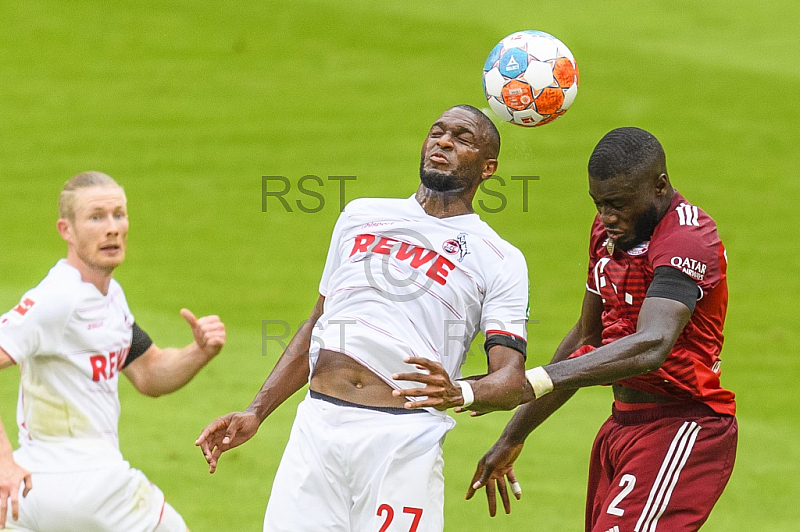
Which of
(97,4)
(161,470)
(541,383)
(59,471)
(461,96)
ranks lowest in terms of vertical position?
(161,470)

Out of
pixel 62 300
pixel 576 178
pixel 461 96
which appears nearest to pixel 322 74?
pixel 461 96

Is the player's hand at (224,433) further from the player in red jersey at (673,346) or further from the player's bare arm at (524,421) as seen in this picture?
the player in red jersey at (673,346)

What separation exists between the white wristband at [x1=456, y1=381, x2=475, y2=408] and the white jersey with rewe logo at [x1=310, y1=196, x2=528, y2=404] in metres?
0.52

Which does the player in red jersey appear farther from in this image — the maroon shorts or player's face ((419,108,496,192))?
player's face ((419,108,496,192))

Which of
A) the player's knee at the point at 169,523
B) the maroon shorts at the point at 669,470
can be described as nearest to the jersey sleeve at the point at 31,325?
the player's knee at the point at 169,523

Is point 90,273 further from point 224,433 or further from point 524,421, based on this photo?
point 524,421

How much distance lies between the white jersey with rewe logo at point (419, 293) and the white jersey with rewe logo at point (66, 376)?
3.94 feet

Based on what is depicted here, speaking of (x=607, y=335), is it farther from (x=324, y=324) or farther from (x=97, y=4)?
(x=97, y=4)

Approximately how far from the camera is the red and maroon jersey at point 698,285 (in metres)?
5.55

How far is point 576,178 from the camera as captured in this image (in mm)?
17953

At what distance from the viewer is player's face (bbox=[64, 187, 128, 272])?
632 cm

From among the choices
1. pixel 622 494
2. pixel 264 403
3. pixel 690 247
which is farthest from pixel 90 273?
pixel 690 247

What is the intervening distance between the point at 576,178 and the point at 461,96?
10.3ft

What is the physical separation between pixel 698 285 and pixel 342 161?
13.2 m
